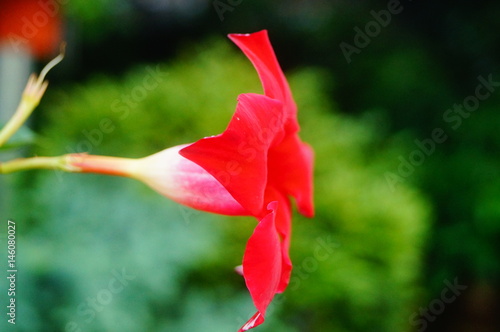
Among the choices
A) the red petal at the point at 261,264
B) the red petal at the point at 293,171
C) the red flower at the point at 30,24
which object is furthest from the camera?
the red flower at the point at 30,24

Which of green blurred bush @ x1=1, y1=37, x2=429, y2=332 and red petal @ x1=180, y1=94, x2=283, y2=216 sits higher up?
red petal @ x1=180, y1=94, x2=283, y2=216

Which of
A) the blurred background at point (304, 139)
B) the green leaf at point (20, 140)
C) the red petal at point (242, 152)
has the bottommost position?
the blurred background at point (304, 139)

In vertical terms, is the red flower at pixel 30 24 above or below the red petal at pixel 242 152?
below

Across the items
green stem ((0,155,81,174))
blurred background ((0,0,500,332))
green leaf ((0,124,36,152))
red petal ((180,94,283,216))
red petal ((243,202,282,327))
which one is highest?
red petal ((180,94,283,216))

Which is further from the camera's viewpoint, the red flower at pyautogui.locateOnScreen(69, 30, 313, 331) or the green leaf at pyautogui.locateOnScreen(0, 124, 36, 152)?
the green leaf at pyautogui.locateOnScreen(0, 124, 36, 152)

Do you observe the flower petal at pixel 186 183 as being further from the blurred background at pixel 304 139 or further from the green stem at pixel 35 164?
the blurred background at pixel 304 139

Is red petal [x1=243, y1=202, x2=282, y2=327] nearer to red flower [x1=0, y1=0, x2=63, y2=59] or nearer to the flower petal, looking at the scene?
the flower petal

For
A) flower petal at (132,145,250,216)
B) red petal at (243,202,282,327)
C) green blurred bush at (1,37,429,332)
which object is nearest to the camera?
red petal at (243,202,282,327)

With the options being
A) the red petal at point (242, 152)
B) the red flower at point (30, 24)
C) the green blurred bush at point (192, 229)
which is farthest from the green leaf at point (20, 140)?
the red flower at point (30, 24)

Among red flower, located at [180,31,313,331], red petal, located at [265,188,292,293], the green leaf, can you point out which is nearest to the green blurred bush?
the green leaf
